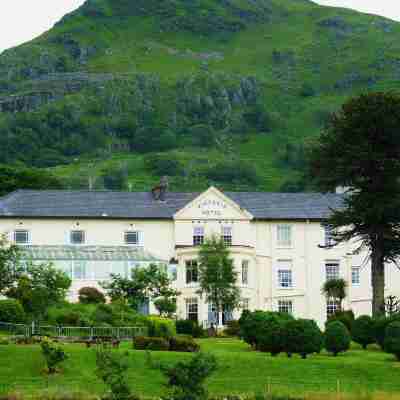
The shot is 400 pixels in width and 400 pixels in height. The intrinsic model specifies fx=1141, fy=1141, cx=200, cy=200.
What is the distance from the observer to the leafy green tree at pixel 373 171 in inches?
2719

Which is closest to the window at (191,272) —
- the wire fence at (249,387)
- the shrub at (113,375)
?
the wire fence at (249,387)

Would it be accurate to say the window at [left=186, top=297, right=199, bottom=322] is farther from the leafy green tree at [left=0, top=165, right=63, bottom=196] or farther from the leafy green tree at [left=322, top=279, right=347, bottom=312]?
the leafy green tree at [left=0, top=165, right=63, bottom=196]

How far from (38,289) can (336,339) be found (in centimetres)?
1867

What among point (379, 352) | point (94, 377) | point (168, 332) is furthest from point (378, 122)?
point (94, 377)

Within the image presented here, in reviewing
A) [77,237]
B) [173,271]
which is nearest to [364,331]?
[173,271]

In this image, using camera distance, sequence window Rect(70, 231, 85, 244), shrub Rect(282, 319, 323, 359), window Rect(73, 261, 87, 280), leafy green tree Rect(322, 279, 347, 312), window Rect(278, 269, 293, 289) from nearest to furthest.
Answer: shrub Rect(282, 319, 323, 359) < window Rect(73, 261, 87, 280) < window Rect(70, 231, 85, 244) < leafy green tree Rect(322, 279, 347, 312) < window Rect(278, 269, 293, 289)

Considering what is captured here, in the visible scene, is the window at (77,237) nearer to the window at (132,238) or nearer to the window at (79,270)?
the window at (132,238)

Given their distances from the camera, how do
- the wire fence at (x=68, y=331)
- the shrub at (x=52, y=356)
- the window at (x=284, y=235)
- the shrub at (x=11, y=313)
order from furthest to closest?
the window at (x=284, y=235), the shrub at (x=11, y=313), the wire fence at (x=68, y=331), the shrub at (x=52, y=356)

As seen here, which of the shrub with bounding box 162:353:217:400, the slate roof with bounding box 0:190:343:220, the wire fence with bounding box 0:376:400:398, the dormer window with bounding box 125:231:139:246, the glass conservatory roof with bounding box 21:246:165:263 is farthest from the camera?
the dormer window with bounding box 125:231:139:246

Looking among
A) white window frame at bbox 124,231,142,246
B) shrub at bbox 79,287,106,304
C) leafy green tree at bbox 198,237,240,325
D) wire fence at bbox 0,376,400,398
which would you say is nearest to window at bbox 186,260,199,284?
white window frame at bbox 124,231,142,246

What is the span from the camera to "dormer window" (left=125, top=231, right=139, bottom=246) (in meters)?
88.2

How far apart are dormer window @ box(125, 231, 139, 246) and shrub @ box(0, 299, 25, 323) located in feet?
90.9

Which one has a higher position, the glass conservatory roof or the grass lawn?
the glass conservatory roof

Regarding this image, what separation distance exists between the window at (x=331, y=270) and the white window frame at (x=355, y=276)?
1.26 meters
